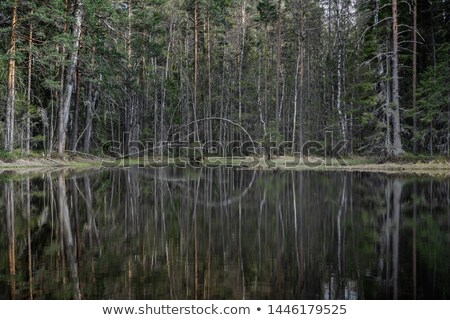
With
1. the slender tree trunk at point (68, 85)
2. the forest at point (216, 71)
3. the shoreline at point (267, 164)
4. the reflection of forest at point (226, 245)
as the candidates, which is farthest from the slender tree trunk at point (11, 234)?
the slender tree trunk at point (68, 85)

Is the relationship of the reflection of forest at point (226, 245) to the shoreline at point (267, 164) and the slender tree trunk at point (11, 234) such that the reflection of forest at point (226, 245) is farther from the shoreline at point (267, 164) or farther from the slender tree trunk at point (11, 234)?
the shoreline at point (267, 164)

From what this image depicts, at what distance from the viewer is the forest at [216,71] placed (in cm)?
2898

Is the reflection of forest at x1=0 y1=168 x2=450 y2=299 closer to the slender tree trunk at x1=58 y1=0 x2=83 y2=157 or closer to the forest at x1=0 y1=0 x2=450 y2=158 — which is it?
the forest at x1=0 y1=0 x2=450 y2=158

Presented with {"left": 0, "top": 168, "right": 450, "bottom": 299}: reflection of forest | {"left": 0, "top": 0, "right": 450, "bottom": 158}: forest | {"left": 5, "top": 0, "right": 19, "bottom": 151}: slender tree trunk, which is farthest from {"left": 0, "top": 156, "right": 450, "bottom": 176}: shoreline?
{"left": 0, "top": 168, "right": 450, "bottom": 299}: reflection of forest

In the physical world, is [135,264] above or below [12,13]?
below

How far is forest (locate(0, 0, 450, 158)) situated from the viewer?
1141 inches

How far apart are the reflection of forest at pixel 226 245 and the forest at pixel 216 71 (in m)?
15.6

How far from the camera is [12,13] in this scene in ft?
97.9

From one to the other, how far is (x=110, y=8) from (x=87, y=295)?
2792 cm

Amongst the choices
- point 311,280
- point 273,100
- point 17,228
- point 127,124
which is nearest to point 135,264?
point 311,280

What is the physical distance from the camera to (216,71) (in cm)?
5266

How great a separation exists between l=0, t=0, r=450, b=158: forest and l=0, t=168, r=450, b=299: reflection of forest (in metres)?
15.6
